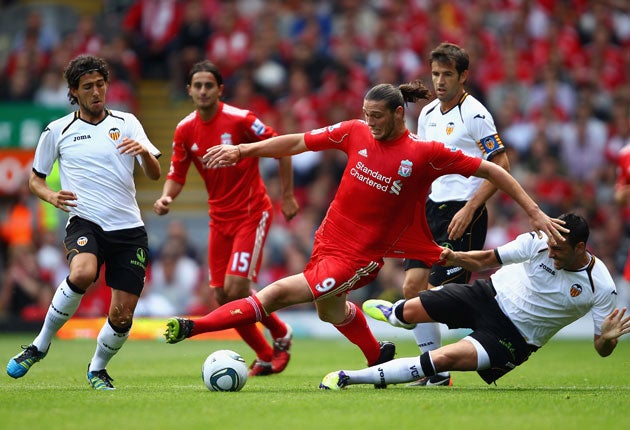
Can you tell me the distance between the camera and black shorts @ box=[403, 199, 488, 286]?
9789 millimetres

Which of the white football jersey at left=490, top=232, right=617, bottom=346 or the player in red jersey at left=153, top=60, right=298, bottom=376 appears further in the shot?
the player in red jersey at left=153, top=60, right=298, bottom=376

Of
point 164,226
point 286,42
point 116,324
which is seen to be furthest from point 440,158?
point 286,42

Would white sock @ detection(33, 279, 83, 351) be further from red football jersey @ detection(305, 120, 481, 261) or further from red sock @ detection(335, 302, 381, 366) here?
red sock @ detection(335, 302, 381, 366)

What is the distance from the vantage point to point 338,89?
1991cm

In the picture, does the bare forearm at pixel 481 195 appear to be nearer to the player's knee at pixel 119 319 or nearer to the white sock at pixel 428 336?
the white sock at pixel 428 336

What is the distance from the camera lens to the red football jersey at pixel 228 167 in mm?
10906

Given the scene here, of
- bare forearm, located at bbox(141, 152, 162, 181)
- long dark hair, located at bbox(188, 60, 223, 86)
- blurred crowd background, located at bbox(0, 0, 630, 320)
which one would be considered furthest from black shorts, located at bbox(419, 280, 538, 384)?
blurred crowd background, located at bbox(0, 0, 630, 320)

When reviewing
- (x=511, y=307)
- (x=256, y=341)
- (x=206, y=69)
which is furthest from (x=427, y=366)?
(x=206, y=69)

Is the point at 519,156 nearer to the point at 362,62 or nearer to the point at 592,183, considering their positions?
the point at 592,183

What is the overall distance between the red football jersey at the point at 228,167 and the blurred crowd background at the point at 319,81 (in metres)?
6.09

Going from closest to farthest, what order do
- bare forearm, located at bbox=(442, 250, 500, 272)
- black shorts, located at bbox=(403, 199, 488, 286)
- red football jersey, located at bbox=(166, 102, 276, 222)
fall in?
1. bare forearm, located at bbox=(442, 250, 500, 272)
2. black shorts, located at bbox=(403, 199, 488, 286)
3. red football jersey, located at bbox=(166, 102, 276, 222)

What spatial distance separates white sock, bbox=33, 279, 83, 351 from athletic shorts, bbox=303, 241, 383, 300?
2.03m

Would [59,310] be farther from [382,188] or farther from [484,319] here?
[484,319]

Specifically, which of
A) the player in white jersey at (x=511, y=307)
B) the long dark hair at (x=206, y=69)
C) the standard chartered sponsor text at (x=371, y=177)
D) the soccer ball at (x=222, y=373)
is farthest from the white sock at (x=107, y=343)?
the long dark hair at (x=206, y=69)
